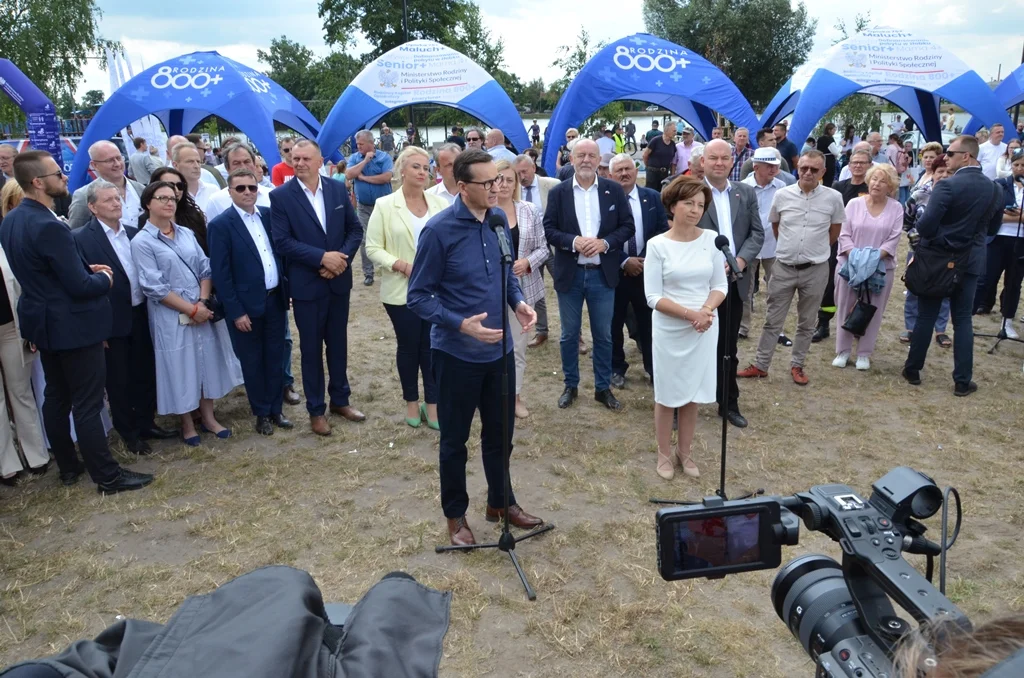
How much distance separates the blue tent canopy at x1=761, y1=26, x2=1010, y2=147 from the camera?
447 inches

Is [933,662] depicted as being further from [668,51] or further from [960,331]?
[668,51]

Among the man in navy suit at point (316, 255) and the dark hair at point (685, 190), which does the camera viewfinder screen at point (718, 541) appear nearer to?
the dark hair at point (685, 190)

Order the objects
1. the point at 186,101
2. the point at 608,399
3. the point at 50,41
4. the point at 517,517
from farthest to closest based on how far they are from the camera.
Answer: the point at 50,41, the point at 186,101, the point at 608,399, the point at 517,517

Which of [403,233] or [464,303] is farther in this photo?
[403,233]

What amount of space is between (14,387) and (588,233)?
387 cm

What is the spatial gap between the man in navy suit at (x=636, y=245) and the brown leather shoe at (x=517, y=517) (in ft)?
6.79

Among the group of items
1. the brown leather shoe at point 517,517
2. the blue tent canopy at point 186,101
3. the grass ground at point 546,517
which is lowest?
the grass ground at point 546,517

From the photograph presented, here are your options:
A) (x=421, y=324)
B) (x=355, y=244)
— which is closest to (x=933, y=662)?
(x=421, y=324)

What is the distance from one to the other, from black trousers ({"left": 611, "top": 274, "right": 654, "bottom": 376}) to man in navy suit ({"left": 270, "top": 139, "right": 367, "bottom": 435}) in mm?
2069

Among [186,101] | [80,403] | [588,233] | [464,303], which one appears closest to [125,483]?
[80,403]

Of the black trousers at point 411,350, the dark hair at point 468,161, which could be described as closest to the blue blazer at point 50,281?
the black trousers at point 411,350

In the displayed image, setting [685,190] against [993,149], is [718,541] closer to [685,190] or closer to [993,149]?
[685,190]

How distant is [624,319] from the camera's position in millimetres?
5934

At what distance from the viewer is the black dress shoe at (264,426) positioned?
5.24 meters
